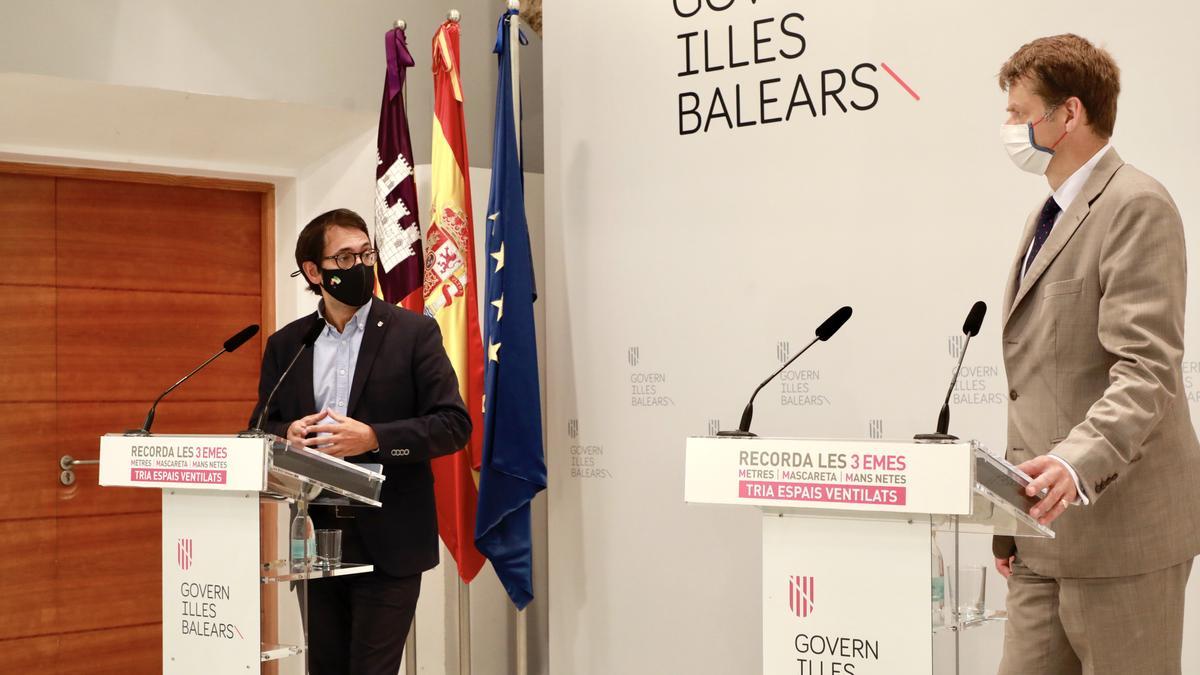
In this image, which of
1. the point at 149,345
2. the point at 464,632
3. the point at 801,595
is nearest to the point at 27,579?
the point at 149,345

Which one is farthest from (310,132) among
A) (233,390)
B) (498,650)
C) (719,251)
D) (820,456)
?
(820,456)

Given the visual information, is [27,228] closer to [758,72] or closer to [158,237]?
[158,237]

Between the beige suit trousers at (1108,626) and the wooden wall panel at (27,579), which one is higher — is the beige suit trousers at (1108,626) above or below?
above

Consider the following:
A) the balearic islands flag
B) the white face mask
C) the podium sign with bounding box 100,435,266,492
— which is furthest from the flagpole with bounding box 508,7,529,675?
the white face mask

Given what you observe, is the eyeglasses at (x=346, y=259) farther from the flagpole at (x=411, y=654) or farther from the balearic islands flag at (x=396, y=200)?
the flagpole at (x=411, y=654)

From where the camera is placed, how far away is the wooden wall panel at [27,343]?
4348 millimetres

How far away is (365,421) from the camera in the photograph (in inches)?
116

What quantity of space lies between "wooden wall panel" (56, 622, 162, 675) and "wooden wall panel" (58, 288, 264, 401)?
833 millimetres

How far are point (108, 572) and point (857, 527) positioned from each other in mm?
3519

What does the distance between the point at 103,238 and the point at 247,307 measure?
2.03ft

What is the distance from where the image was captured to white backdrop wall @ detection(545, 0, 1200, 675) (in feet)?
10.4

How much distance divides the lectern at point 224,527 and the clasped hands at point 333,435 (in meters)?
0.20

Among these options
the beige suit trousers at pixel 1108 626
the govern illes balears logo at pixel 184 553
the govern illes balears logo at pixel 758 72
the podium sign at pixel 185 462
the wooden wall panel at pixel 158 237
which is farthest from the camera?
the wooden wall panel at pixel 158 237

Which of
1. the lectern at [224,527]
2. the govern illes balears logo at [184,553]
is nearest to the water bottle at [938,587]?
the lectern at [224,527]
